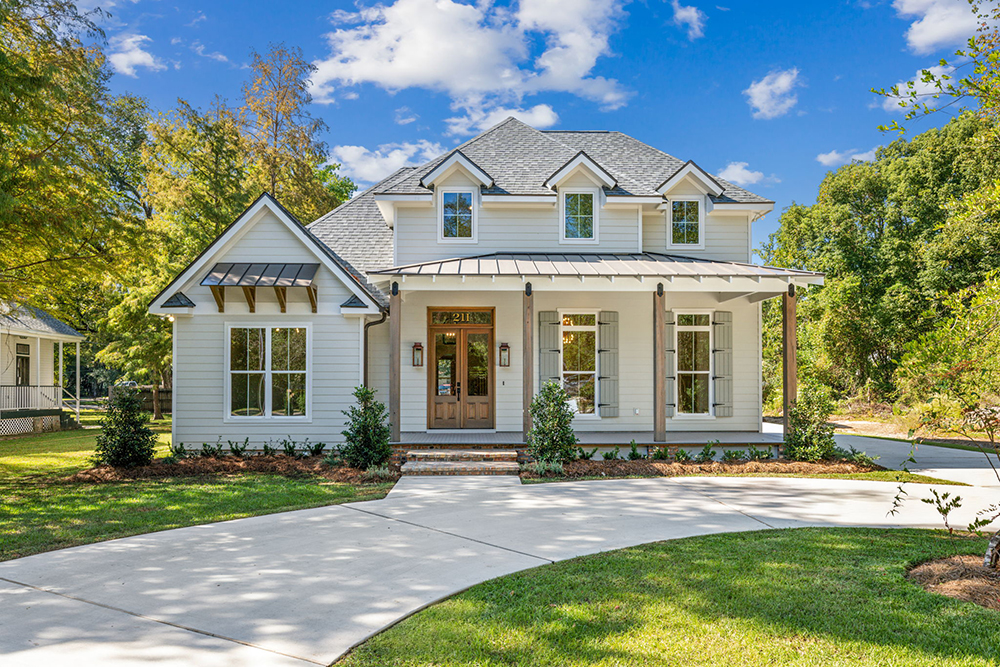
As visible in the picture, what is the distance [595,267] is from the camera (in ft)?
38.3

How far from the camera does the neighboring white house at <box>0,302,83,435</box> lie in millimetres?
18891

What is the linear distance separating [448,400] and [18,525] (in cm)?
783

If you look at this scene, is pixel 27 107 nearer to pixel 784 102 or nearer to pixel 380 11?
pixel 380 11

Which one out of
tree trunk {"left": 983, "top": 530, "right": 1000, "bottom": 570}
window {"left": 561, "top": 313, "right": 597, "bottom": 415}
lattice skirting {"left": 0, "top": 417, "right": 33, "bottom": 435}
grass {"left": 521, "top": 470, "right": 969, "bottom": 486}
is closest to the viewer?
tree trunk {"left": 983, "top": 530, "right": 1000, "bottom": 570}

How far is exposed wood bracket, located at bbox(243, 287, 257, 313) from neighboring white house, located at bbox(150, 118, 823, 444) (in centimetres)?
3

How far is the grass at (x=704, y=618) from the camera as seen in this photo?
11.1 ft

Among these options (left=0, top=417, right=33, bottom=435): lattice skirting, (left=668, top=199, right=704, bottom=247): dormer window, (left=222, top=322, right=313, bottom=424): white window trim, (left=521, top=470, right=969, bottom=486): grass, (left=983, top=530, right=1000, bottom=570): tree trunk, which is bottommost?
(left=0, top=417, right=33, bottom=435): lattice skirting

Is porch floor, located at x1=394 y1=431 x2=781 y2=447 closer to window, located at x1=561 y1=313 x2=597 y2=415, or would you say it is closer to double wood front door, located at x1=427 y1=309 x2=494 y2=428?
double wood front door, located at x1=427 y1=309 x2=494 y2=428

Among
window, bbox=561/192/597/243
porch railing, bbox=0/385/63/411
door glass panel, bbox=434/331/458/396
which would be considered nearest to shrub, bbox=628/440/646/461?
door glass panel, bbox=434/331/458/396

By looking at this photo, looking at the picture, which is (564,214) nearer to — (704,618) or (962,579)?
(962,579)

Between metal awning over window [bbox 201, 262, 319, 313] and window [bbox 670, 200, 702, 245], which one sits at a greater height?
window [bbox 670, 200, 702, 245]

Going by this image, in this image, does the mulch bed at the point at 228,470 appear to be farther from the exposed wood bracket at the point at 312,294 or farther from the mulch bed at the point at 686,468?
the mulch bed at the point at 686,468

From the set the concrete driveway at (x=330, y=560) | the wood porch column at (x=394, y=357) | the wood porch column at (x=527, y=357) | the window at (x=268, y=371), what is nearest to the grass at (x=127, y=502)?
the concrete driveway at (x=330, y=560)

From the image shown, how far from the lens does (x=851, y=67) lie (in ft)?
63.8
